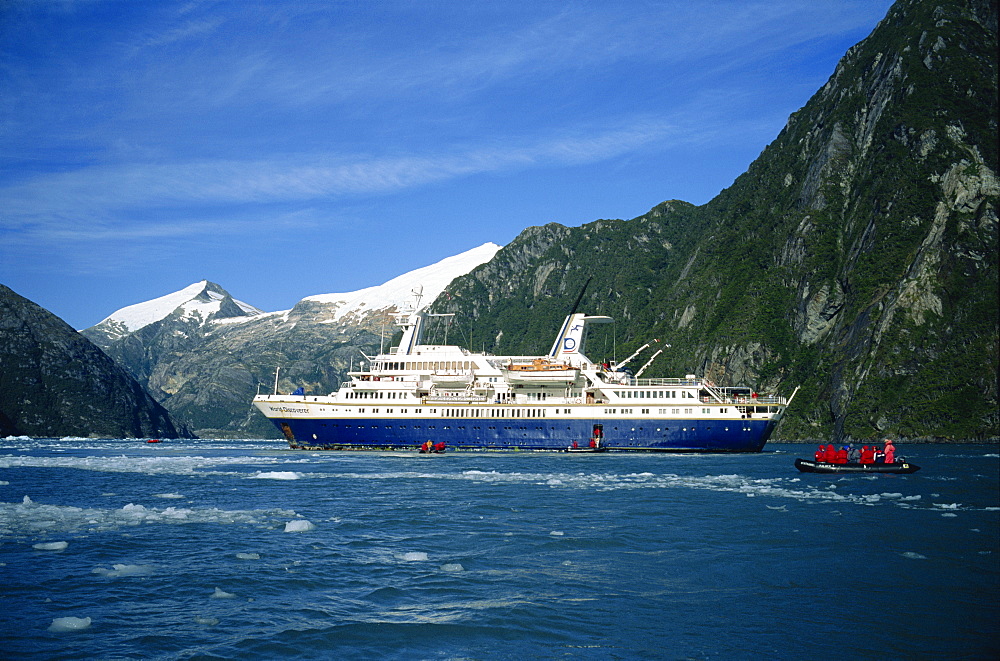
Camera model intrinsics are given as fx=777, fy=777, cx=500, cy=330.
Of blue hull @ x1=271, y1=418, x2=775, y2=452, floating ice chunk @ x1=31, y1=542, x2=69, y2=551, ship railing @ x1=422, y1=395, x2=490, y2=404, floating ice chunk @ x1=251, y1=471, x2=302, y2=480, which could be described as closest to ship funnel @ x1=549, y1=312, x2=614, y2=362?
ship railing @ x1=422, y1=395, x2=490, y2=404

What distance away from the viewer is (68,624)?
578 inches

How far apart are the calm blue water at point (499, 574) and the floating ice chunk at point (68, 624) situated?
0.12ft

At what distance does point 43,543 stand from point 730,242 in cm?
19194

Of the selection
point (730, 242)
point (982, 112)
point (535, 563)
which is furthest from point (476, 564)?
point (730, 242)

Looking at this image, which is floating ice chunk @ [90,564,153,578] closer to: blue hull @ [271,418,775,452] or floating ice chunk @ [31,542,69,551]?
floating ice chunk @ [31,542,69,551]

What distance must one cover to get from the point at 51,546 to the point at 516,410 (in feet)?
195

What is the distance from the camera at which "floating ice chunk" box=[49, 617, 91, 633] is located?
14539 millimetres

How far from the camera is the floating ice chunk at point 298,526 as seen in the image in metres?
25.9

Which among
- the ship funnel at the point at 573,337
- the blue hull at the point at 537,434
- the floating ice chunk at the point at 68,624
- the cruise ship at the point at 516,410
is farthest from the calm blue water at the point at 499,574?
the ship funnel at the point at 573,337

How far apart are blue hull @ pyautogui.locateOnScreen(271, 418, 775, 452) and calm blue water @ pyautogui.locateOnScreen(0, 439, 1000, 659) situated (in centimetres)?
3784

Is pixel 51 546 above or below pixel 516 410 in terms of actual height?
below

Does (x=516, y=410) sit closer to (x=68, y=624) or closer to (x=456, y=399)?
(x=456, y=399)

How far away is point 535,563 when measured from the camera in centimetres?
2112

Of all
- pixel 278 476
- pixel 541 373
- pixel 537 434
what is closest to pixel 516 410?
pixel 537 434
